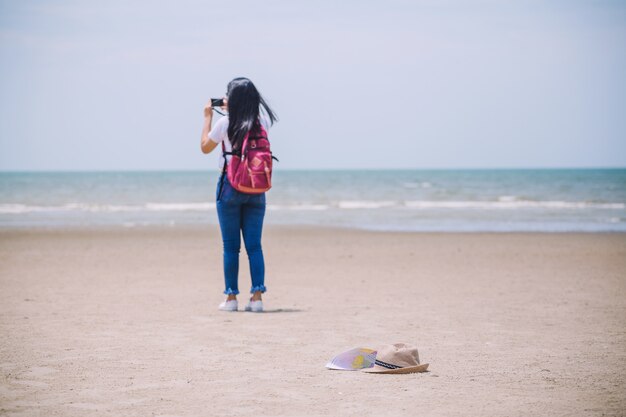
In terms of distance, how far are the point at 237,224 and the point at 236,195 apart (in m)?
0.29

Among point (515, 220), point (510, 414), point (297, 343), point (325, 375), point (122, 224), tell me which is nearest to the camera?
point (510, 414)

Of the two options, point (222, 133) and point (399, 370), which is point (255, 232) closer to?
point (222, 133)

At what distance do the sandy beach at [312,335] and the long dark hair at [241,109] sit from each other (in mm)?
1566

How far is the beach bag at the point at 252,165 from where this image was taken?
617cm

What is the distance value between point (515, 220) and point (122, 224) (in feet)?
37.4

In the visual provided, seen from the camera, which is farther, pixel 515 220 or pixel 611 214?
pixel 611 214

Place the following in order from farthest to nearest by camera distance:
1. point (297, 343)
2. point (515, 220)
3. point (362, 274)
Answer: point (515, 220)
point (362, 274)
point (297, 343)

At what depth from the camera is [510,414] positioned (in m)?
3.49

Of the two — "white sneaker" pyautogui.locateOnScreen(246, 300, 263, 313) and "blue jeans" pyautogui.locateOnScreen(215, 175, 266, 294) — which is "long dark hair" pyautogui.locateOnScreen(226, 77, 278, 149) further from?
"white sneaker" pyautogui.locateOnScreen(246, 300, 263, 313)

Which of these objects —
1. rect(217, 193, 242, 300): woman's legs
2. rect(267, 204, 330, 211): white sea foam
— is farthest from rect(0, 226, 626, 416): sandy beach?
rect(267, 204, 330, 211): white sea foam

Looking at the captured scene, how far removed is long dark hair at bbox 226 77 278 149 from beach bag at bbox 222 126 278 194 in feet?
0.20

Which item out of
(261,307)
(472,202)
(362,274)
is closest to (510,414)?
(261,307)

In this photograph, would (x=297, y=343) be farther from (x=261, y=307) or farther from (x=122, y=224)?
(x=122, y=224)

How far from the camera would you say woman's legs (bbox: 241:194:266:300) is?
650 cm
